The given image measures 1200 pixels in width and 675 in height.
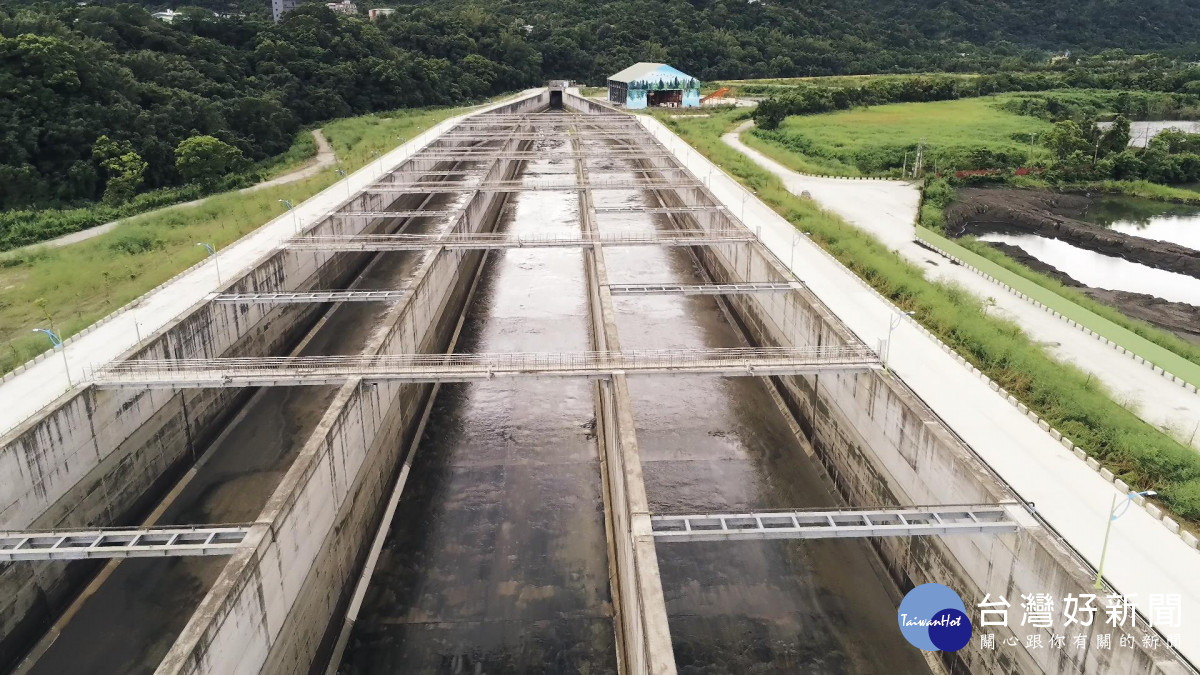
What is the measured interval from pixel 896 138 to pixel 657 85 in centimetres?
3273

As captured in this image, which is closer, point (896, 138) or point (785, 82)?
point (896, 138)

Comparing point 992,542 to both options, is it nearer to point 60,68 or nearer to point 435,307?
point 435,307

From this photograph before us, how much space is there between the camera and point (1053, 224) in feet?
155

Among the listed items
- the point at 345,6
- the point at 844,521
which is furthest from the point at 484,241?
the point at 345,6

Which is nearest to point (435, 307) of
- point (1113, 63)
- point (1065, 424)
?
point (1065, 424)

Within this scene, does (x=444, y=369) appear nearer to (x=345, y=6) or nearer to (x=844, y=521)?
(x=844, y=521)

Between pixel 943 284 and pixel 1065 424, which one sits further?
pixel 943 284

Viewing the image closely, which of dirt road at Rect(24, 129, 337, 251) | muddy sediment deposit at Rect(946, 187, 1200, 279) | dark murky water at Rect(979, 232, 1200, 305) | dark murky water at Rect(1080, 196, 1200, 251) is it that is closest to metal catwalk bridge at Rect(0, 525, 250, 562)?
dirt road at Rect(24, 129, 337, 251)

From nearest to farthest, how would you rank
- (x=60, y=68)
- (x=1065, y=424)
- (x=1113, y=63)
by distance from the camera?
(x=1065, y=424) < (x=60, y=68) < (x=1113, y=63)

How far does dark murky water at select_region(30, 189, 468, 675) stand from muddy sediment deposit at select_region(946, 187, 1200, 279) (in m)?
36.6

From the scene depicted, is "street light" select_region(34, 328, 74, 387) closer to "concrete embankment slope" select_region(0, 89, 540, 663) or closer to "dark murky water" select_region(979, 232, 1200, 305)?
"concrete embankment slope" select_region(0, 89, 540, 663)

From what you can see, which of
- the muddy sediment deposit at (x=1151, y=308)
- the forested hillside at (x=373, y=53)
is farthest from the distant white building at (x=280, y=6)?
the muddy sediment deposit at (x=1151, y=308)

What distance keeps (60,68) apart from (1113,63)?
136807 millimetres

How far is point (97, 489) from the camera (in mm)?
19062
